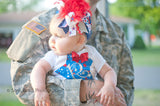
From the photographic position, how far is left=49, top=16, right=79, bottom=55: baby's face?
146 centimetres

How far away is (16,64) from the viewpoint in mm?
1602

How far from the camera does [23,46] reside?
1.65 metres

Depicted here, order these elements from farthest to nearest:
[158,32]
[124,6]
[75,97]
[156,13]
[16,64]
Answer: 1. [124,6]
2. [158,32]
3. [156,13]
4. [16,64]
5. [75,97]

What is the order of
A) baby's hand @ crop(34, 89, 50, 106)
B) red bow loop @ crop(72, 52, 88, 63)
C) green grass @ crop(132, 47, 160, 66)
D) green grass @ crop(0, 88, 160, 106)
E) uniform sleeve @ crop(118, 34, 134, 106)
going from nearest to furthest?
1. baby's hand @ crop(34, 89, 50, 106)
2. red bow loop @ crop(72, 52, 88, 63)
3. uniform sleeve @ crop(118, 34, 134, 106)
4. green grass @ crop(0, 88, 160, 106)
5. green grass @ crop(132, 47, 160, 66)

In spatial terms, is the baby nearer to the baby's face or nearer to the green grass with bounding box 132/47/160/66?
the baby's face

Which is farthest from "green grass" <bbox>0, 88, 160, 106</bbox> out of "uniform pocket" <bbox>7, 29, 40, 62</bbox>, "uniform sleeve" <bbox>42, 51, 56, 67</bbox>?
"uniform sleeve" <bbox>42, 51, 56, 67</bbox>

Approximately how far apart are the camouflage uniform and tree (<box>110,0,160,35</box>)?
24.9m

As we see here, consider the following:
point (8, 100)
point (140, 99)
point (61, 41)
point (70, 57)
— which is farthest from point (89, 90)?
point (140, 99)

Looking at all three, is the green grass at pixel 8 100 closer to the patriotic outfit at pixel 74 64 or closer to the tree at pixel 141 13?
the patriotic outfit at pixel 74 64

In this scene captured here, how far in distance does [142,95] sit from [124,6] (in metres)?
26.7

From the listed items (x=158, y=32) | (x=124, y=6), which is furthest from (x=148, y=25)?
(x=124, y=6)

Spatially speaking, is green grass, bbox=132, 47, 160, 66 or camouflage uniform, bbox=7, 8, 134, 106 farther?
green grass, bbox=132, 47, 160, 66

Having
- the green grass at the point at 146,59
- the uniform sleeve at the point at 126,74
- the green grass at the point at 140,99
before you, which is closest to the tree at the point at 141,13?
the green grass at the point at 146,59

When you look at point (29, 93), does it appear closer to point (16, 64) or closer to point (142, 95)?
point (16, 64)
